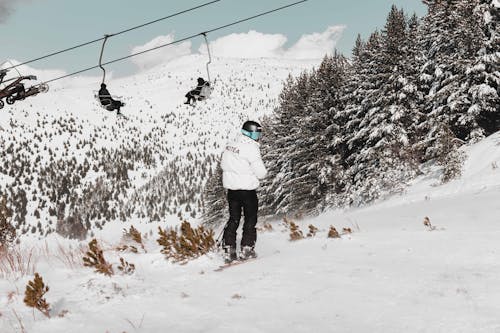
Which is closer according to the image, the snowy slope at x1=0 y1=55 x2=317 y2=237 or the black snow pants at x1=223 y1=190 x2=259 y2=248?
the black snow pants at x1=223 y1=190 x2=259 y2=248

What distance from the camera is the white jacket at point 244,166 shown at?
19.4 feet

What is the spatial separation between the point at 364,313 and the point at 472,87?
756 inches

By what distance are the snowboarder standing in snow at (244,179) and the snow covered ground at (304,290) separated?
43 centimetres

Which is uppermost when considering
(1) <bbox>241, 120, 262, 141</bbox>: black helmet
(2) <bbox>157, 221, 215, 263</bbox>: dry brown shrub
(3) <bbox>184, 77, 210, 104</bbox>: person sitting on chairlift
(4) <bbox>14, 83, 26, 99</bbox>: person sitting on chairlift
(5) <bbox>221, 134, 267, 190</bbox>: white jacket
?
(4) <bbox>14, 83, 26, 99</bbox>: person sitting on chairlift

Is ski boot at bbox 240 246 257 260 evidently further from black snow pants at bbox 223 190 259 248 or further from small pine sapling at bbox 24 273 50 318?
small pine sapling at bbox 24 273 50 318

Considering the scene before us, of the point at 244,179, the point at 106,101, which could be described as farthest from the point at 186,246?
the point at 106,101

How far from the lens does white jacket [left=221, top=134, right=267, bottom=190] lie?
→ 5926 millimetres

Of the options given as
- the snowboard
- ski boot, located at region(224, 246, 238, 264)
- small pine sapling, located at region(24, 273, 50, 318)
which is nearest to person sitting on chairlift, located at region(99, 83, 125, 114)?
ski boot, located at region(224, 246, 238, 264)

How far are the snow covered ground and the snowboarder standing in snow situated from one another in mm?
429

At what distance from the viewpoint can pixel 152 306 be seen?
3.91m

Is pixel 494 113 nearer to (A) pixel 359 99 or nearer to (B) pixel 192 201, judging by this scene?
(A) pixel 359 99

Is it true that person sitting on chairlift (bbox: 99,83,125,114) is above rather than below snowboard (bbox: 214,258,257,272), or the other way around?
above

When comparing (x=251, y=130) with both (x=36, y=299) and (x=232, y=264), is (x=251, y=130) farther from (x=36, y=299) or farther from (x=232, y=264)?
(x=36, y=299)

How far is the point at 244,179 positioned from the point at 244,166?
0.19 meters
